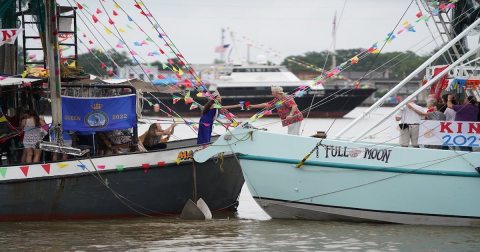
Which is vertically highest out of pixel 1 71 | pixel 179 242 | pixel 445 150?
pixel 1 71

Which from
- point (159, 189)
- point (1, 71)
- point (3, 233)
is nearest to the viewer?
point (3, 233)

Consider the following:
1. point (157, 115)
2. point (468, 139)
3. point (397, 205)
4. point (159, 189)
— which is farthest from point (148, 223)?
point (157, 115)

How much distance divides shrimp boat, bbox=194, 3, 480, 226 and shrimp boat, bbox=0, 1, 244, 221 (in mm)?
1319

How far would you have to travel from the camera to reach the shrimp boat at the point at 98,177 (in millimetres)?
17562

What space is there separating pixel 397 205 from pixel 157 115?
62.6m

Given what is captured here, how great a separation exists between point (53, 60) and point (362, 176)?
5.94m

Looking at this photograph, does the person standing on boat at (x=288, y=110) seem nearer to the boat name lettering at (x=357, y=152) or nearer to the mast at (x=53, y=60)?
the boat name lettering at (x=357, y=152)

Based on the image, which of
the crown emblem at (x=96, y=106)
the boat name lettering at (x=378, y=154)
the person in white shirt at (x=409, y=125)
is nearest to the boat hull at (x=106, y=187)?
the crown emblem at (x=96, y=106)

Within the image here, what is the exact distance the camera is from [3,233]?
1677 centimetres

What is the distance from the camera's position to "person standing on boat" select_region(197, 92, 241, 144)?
1842 centimetres

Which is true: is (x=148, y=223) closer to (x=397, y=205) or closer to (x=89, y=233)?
(x=89, y=233)

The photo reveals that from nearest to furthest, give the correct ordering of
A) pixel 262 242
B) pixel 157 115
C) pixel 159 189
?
pixel 262 242
pixel 159 189
pixel 157 115

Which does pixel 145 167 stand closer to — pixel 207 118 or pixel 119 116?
pixel 119 116

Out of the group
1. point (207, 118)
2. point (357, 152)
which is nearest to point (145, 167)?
point (207, 118)
